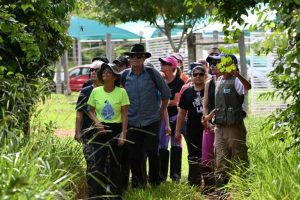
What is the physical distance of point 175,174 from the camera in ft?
33.0

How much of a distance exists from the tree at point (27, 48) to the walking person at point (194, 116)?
1.76 m

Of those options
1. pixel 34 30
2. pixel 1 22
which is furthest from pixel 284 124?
pixel 34 30

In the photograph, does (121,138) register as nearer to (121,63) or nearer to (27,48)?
(27,48)

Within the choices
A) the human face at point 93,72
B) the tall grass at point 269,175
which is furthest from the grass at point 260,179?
the human face at point 93,72

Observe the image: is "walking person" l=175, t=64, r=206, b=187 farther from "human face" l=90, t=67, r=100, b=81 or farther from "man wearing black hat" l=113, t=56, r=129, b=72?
"man wearing black hat" l=113, t=56, r=129, b=72

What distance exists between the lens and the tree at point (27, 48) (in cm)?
706

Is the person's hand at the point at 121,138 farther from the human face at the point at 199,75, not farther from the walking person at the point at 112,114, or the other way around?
the human face at the point at 199,75

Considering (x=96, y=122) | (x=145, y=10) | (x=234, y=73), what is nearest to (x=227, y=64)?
(x=234, y=73)

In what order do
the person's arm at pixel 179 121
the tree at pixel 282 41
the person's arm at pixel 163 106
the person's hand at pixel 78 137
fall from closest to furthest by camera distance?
1. the tree at pixel 282 41
2. the person's hand at pixel 78 137
3. the person's arm at pixel 163 106
4. the person's arm at pixel 179 121

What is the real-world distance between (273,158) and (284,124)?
1049 mm

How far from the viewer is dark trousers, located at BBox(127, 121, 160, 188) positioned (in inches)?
352

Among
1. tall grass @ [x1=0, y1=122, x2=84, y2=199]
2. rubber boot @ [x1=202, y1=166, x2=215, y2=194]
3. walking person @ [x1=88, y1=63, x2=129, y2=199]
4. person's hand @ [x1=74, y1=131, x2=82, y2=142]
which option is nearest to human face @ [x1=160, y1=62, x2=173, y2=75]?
rubber boot @ [x1=202, y1=166, x2=215, y2=194]

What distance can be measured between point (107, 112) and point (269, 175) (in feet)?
8.06

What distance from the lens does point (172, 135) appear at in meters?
10.1
